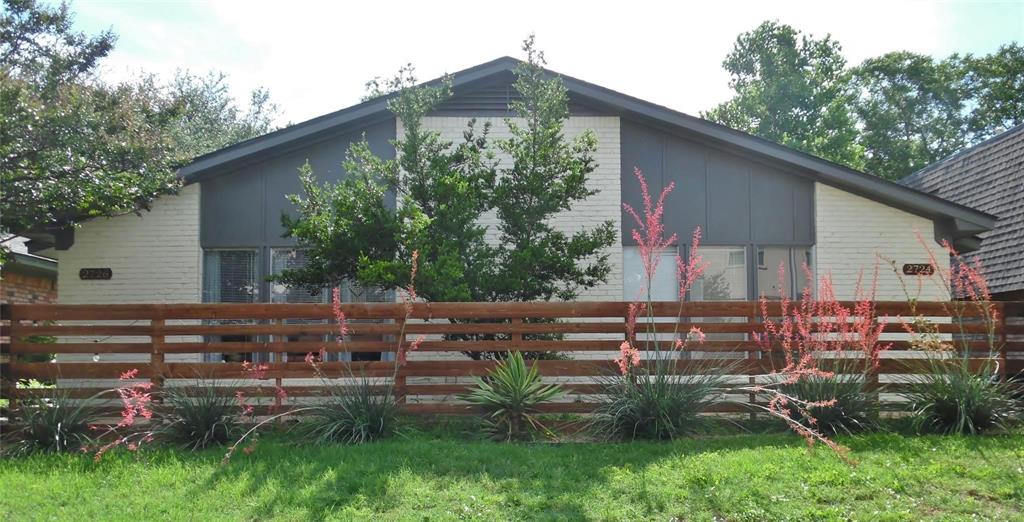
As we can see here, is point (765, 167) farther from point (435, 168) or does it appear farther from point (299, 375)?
point (299, 375)

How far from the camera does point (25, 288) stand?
54.1 ft

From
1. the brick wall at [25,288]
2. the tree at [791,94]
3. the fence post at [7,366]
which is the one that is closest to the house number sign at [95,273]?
the fence post at [7,366]

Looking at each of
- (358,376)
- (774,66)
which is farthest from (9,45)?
(774,66)

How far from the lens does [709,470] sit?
6504mm

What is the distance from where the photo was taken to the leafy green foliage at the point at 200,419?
25.4 ft

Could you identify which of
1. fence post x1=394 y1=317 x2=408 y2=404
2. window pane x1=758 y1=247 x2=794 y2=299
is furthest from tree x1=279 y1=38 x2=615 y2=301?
window pane x1=758 y1=247 x2=794 y2=299

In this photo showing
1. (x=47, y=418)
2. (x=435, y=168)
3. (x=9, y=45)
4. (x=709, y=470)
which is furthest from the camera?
Result: (x=9, y=45)

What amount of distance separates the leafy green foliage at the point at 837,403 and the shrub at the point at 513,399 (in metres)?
2.27

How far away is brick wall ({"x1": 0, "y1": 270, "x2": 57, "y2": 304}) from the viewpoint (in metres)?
15.7

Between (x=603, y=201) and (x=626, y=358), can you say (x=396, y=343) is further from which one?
(x=603, y=201)

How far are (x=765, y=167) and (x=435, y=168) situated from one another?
200 inches

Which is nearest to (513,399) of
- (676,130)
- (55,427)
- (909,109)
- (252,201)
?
(55,427)

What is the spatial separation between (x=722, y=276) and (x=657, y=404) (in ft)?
16.6

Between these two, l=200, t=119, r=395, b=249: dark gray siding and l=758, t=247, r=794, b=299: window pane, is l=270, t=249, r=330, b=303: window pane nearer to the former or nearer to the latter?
l=200, t=119, r=395, b=249: dark gray siding
